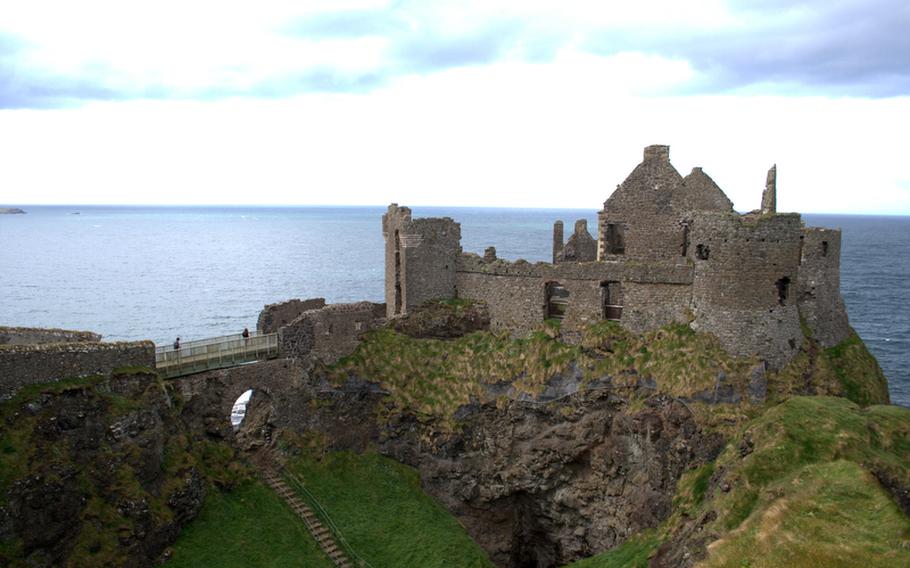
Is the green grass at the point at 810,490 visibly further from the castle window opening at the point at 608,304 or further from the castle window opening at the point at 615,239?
the castle window opening at the point at 615,239

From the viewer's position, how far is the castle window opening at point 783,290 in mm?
31789

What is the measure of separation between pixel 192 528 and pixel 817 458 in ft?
76.8

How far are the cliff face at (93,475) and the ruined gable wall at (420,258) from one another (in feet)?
47.5

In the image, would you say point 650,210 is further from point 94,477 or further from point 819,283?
point 94,477

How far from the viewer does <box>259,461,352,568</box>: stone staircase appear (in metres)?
31.1

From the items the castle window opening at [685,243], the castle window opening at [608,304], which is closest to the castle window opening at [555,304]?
the castle window opening at [608,304]

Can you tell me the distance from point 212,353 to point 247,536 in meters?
8.58

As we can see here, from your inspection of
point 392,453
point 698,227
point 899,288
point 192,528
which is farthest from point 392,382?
point 899,288

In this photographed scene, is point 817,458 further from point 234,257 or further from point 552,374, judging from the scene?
point 234,257

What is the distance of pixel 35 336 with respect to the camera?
3122 centimetres

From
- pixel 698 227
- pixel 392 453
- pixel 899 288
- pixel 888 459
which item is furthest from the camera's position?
pixel 899 288

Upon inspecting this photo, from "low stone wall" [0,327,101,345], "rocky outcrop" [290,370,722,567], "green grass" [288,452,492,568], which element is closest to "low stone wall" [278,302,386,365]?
"rocky outcrop" [290,370,722,567]

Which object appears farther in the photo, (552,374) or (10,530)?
(552,374)

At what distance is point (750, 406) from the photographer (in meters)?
30.7
